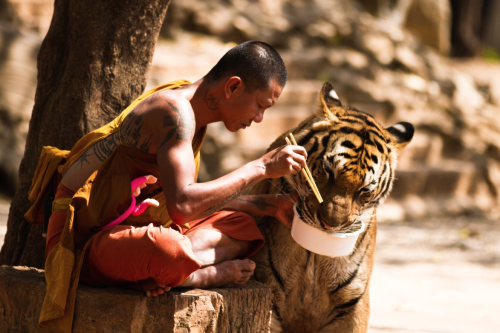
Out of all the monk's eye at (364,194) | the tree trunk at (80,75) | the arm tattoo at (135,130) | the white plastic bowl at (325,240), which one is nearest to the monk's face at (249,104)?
the arm tattoo at (135,130)

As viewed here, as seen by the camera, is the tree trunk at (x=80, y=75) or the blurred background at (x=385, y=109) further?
the blurred background at (x=385, y=109)

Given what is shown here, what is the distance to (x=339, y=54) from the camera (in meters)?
11.6

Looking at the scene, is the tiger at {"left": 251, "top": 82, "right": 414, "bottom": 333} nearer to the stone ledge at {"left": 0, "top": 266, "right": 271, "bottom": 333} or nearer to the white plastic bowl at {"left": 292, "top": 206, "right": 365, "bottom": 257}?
the white plastic bowl at {"left": 292, "top": 206, "right": 365, "bottom": 257}

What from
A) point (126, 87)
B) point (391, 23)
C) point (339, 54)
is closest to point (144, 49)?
point (126, 87)

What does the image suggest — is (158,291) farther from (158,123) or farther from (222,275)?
(158,123)

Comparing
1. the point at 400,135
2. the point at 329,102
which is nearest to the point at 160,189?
the point at 329,102

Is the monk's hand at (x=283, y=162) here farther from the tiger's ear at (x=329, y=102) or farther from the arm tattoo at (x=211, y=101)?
the tiger's ear at (x=329, y=102)

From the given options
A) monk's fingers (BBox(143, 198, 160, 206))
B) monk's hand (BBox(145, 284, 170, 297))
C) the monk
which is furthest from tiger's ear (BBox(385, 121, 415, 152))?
monk's hand (BBox(145, 284, 170, 297))

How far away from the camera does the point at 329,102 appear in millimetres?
4066

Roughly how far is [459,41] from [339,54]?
7.20 metres

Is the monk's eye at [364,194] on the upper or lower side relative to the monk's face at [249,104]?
lower

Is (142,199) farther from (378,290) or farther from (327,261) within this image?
(378,290)

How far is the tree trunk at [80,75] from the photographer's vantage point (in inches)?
155

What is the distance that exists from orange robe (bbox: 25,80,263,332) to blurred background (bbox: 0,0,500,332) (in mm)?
2996
